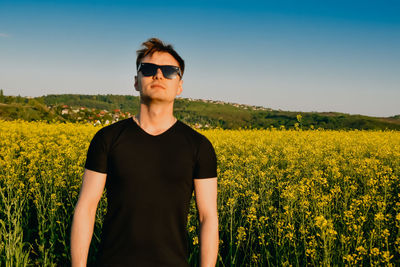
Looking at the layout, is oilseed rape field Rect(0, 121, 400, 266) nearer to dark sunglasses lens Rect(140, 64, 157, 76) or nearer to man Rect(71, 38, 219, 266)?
man Rect(71, 38, 219, 266)

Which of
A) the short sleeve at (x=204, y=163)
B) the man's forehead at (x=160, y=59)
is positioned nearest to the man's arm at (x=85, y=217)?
the short sleeve at (x=204, y=163)

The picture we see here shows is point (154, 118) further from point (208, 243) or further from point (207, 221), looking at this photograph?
point (208, 243)

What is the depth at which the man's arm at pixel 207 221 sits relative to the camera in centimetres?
177

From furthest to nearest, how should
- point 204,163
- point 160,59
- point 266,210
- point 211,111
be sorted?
point 211,111, point 266,210, point 160,59, point 204,163

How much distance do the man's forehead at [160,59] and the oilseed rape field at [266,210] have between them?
69.2 inches

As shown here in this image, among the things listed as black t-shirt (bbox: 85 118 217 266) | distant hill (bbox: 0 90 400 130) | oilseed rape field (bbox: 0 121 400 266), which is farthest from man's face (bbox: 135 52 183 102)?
distant hill (bbox: 0 90 400 130)

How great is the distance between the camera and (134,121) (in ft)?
6.16

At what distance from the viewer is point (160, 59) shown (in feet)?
6.32

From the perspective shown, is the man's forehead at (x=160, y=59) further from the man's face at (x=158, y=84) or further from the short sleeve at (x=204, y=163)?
the short sleeve at (x=204, y=163)

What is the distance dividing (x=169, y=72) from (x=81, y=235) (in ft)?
3.63

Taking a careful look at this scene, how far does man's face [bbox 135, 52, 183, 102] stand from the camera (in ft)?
6.01

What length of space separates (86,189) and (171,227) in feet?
1.79

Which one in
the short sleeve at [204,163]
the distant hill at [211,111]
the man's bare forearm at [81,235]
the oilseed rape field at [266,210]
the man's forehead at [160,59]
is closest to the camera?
the man's bare forearm at [81,235]

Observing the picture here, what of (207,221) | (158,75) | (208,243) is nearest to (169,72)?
(158,75)
